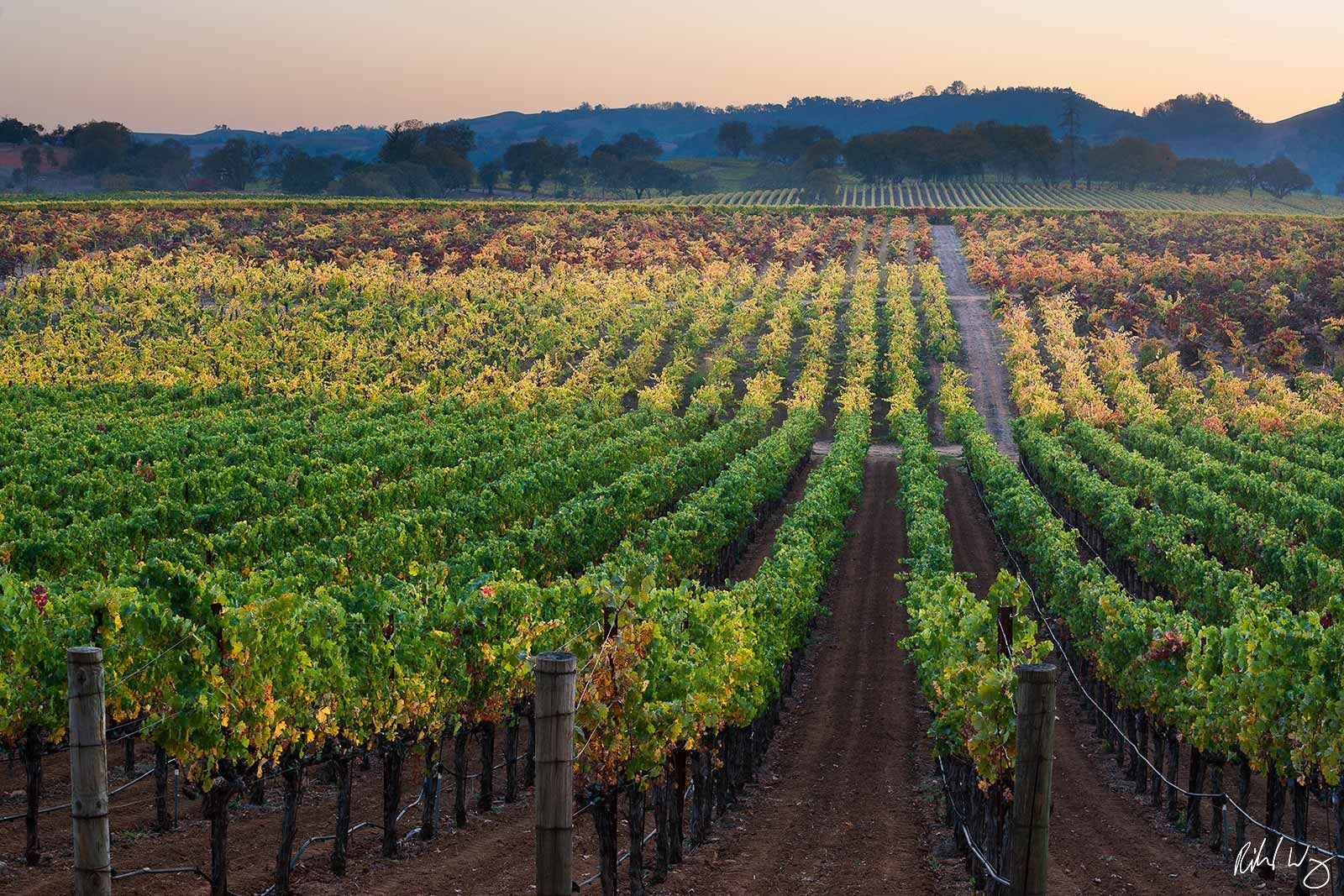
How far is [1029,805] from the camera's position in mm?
7926

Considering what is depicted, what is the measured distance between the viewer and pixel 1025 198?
160 m

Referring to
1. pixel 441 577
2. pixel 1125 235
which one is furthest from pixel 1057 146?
pixel 441 577

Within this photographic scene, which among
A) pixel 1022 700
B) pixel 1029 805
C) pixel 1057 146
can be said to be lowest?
pixel 1029 805

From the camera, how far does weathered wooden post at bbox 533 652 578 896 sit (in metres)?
7.60

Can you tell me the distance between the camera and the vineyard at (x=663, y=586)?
1563cm

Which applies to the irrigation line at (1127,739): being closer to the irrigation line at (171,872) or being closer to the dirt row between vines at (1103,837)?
the dirt row between vines at (1103,837)

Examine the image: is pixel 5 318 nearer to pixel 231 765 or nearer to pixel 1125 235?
pixel 231 765

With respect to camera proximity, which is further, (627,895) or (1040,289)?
(1040,289)

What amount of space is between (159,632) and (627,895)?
270 inches

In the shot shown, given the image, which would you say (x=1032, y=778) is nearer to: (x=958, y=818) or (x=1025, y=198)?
(x=958, y=818)
